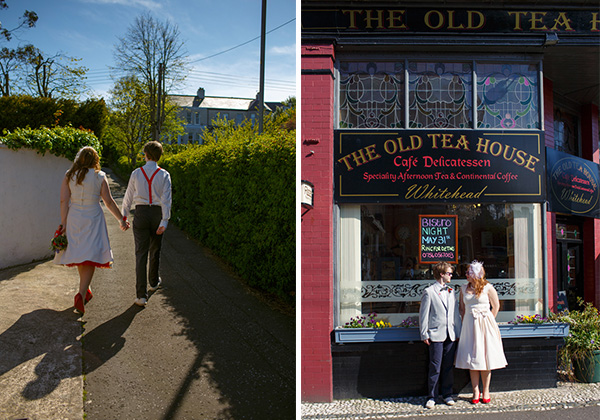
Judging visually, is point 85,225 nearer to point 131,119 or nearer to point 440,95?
point 131,119

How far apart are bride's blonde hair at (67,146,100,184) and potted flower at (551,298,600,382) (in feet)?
16.4

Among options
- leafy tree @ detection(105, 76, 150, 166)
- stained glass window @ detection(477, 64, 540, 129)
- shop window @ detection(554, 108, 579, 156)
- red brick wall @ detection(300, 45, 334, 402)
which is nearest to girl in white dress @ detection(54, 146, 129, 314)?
leafy tree @ detection(105, 76, 150, 166)

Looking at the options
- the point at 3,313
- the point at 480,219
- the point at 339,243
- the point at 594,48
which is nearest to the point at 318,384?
the point at 339,243

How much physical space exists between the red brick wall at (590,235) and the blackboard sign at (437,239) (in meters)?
2.99

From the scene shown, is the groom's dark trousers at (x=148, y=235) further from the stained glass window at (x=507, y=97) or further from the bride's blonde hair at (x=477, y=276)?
the stained glass window at (x=507, y=97)

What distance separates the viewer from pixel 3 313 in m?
2.22

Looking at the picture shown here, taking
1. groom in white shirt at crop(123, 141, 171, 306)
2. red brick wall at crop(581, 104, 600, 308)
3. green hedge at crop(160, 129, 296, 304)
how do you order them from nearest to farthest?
1. groom in white shirt at crop(123, 141, 171, 306)
2. green hedge at crop(160, 129, 296, 304)
3. red brick wall at crop(581, 104, 600, 308)

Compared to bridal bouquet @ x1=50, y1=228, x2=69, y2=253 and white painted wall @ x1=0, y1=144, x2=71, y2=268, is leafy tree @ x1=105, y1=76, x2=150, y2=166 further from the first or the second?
bridal bouquet @ x1=50, y1=228, x2=69, y2=253

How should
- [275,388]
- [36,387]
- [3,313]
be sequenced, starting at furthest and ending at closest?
[275,388], [3,313], [36,387]

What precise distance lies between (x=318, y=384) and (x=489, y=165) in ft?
9.61

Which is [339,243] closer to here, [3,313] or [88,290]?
[88,290]

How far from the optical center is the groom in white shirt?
321 cm

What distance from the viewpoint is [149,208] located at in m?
3.44

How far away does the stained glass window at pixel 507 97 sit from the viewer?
574 cm
